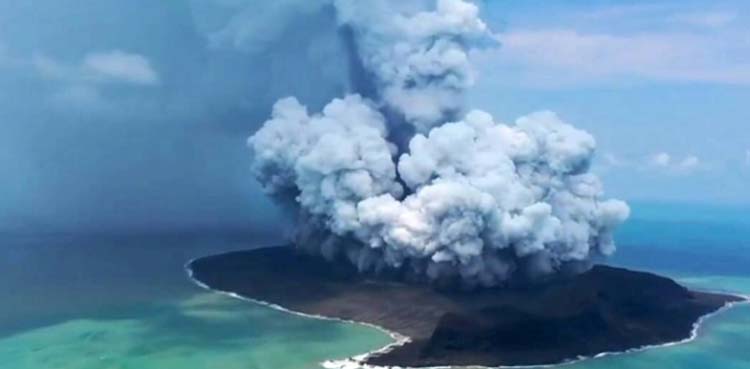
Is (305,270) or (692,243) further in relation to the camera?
(692,243)

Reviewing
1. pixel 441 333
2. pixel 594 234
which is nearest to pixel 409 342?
pixel 441 333

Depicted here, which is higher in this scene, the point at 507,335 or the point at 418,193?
the point at 418,193

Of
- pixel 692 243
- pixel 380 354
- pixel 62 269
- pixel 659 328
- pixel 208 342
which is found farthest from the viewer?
pixel 692 243

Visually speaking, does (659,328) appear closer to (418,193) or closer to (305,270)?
(418,193)

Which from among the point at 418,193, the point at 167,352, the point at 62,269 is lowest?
the point at 167,352
